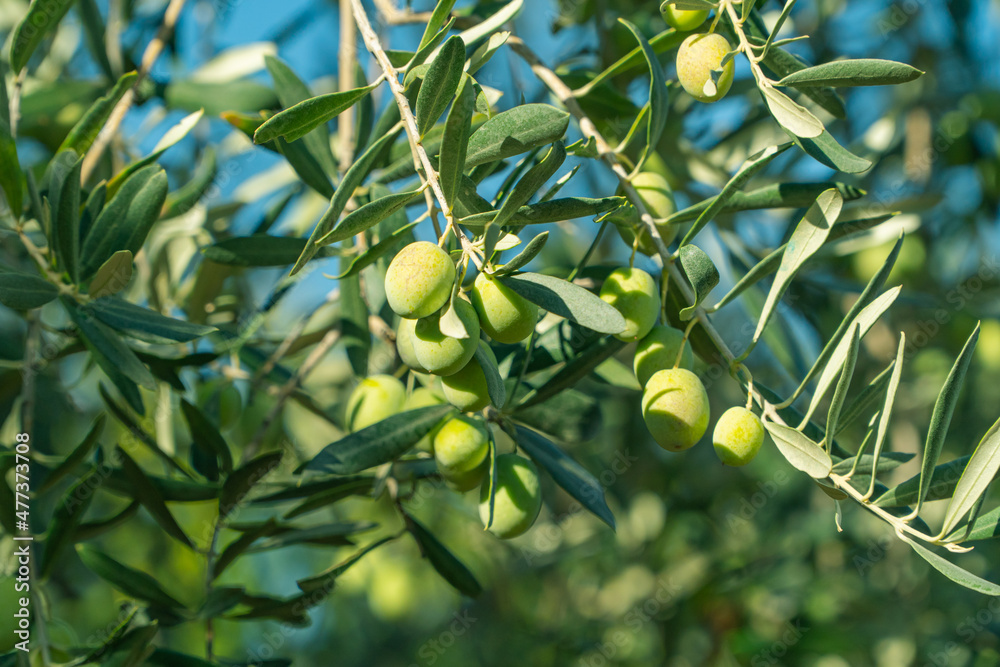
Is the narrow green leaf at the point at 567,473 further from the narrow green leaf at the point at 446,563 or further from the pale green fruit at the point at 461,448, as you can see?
the narrow green leaf at the point at 446,563

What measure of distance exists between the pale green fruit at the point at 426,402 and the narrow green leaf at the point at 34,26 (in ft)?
2.10

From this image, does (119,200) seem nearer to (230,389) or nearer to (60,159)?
(60,159)

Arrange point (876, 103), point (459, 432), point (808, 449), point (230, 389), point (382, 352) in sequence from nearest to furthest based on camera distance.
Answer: point (808, 449), point (459, 432), point (230, 389), point (382, 352), point (876, 103)

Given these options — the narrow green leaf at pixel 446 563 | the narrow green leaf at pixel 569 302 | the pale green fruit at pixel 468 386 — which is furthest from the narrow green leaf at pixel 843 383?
the narrow green leaf at pixel 446 563

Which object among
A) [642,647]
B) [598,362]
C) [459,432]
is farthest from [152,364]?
[642,647]

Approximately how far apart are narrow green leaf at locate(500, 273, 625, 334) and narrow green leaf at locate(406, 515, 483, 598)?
52 cm

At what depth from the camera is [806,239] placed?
0.71m

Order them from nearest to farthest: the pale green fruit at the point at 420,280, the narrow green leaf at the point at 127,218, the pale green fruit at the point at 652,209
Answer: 1. the pale green fruit at the point at 420,280
2. the pale green fruit at the point at 652,209
3. the narrow green leaf at the point at 127,218

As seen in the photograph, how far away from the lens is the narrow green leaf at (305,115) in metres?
0.67

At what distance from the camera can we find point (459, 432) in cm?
80

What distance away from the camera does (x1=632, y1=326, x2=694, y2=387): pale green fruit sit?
0.75m

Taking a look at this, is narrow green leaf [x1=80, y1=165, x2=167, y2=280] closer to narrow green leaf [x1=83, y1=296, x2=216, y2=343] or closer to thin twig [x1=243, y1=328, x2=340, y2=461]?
narrow green leaf [x1=83, y1=296, x2=216, y2=343]

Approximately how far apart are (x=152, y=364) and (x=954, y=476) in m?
0.95

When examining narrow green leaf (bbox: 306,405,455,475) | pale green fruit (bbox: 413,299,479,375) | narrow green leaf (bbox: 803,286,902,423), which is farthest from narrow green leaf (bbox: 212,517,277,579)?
narrow green leaf (bbox: 803,286,902,423)
